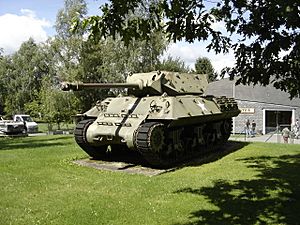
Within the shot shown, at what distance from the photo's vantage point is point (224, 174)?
414 inches

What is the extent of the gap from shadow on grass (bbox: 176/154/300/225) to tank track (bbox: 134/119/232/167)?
7.71 ft

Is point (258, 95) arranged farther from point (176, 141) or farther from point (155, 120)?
point (155, 120)

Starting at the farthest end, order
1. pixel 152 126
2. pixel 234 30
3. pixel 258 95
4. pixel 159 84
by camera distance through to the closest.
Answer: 1. pixel 258 95
2. pixel 159 84
3. pixel 152 126
4. pixel 234 30

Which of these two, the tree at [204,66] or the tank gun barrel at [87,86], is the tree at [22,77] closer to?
the tree at [204,66]

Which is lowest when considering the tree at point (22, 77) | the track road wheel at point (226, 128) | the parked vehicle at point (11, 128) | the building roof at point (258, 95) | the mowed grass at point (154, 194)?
the mowed grass at point (154, 194)

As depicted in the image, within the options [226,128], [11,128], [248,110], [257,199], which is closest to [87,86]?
[257,199]

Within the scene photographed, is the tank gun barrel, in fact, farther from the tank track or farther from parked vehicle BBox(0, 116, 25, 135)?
parked vehicle BBox(0, 116, 25, 135)

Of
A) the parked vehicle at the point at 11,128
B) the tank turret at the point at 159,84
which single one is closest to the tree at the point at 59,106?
the parked vehicle at the point at 11,128

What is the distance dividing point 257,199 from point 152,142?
378cm

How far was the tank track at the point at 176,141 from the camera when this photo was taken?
11008 millimetres

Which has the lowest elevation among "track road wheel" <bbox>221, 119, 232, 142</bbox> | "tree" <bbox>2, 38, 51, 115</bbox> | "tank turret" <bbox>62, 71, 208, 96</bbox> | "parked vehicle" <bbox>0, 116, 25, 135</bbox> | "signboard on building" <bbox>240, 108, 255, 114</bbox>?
"parked vehicle" <bbox>0, 116, 25, 135</bbox>

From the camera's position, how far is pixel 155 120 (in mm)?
11828

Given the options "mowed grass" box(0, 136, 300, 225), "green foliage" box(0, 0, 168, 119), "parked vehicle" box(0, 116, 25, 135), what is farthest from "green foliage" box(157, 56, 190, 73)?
"mowed grass" box(0, 136, 300, 225)

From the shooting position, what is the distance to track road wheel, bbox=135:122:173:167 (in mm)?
10879
